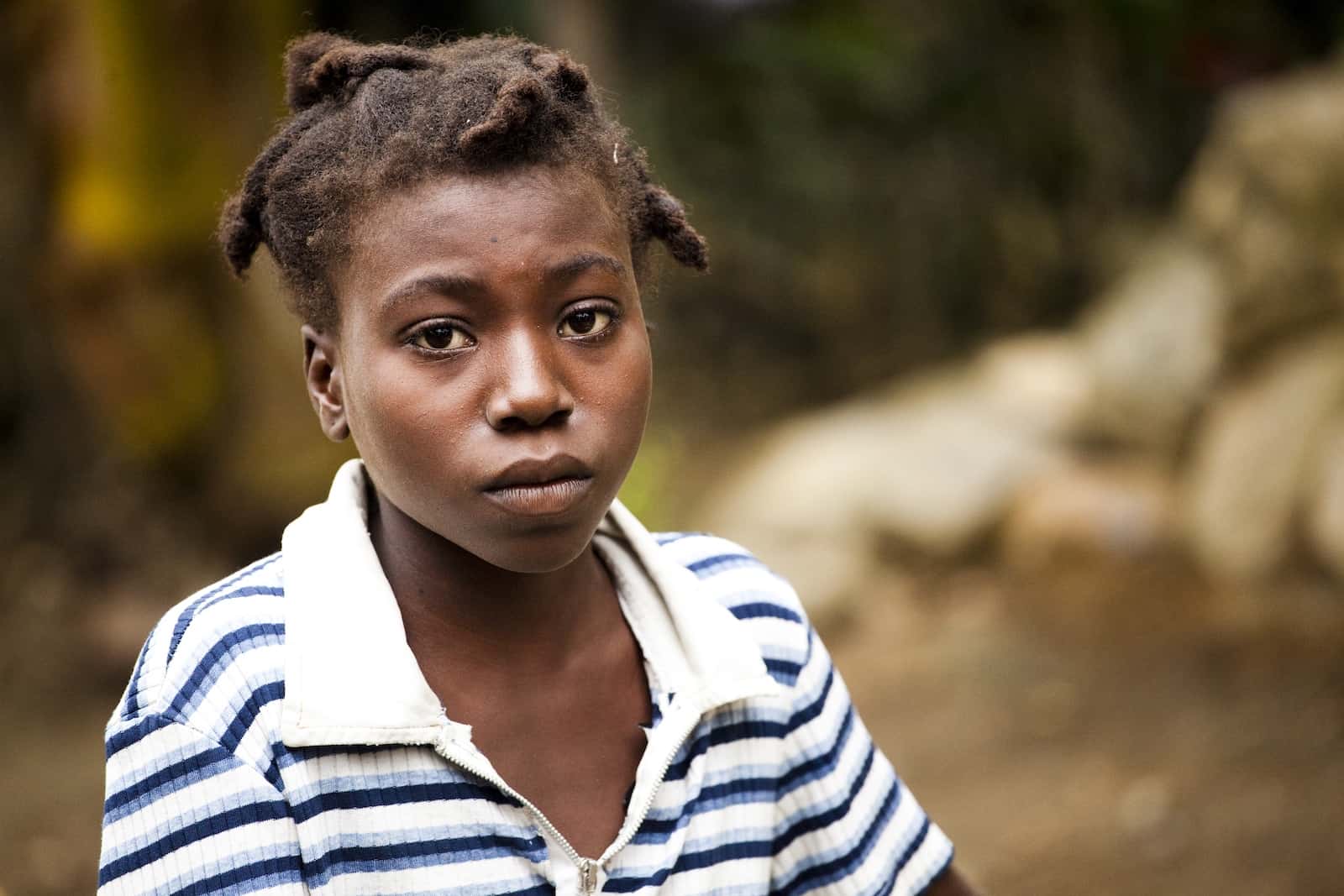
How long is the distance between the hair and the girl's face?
3 centimetres

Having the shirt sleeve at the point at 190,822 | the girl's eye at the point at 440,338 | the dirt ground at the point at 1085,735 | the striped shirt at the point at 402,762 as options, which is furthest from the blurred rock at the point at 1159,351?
the shirt sleeve at the point at 190,822

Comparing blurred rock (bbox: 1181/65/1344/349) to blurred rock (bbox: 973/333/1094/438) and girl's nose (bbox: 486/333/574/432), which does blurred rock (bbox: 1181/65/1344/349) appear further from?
girl's nose (bbox: 486/333/574/432)

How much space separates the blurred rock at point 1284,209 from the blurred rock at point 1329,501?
0.50 metres

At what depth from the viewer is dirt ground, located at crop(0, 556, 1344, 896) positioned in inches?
155

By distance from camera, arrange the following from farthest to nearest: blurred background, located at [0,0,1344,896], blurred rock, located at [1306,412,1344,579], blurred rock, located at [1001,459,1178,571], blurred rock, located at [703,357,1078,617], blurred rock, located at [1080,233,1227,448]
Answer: blurred rock, located at [703,357,1078,617], blurred rock, located at [1080,233,1227,448], blurred rock, located at [1001,459,1178,571], blurred rock, located at [1306,412,1344,579], blurred background, located at [0,0,1344,896]

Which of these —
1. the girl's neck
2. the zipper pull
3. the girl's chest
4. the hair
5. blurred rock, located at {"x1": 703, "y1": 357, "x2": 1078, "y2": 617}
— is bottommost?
the zipper pull

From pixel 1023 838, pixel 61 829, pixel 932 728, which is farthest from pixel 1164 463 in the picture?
pixel 61 829

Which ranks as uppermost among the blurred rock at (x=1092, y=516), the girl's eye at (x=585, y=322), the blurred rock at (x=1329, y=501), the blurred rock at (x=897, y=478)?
the blurred rock at (x=897, y=478)

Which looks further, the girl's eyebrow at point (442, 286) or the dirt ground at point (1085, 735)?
the dirt ground at point (1085, 735)

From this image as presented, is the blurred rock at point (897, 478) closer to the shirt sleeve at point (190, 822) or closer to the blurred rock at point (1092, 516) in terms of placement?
the blurred rock at point (1092, 516)

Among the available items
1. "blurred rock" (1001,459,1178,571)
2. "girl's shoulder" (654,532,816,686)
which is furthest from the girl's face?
"blurred rock" (1001,459,1178,571)

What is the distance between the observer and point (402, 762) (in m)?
1.57

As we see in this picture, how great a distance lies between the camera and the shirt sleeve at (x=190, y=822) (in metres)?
1.48

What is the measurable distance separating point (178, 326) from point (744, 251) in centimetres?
328
